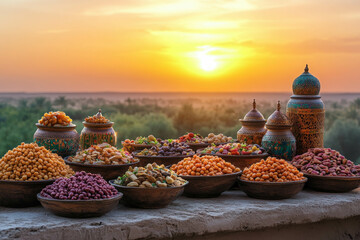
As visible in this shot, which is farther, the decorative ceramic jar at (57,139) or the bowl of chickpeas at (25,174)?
the decorative ceramic jar at (57,139)

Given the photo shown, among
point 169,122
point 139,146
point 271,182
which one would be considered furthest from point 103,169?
point 169,122

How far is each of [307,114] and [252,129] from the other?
718mm

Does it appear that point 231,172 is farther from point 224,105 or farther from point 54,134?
point 224,105

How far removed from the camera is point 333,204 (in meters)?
4.75

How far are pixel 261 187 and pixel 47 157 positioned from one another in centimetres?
202

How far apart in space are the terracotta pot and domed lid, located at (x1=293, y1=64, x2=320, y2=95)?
7.87ft

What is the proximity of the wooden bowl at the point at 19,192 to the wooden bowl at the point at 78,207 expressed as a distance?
336 mm

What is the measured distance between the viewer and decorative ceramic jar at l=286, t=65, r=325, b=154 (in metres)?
6.08

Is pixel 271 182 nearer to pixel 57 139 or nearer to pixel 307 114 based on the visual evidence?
pixel 307 114

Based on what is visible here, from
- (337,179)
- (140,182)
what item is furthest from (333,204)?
(140,182)

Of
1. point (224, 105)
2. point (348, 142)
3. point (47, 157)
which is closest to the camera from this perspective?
point (47, 157)

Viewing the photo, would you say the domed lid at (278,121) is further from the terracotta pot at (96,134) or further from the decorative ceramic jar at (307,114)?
the terracotta pot at (96,134)

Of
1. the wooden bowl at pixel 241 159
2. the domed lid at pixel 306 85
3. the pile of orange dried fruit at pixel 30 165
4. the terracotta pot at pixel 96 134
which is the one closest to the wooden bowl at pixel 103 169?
the pile of orange dried fruit at pixel 30 165

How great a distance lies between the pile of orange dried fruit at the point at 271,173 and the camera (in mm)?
4688
